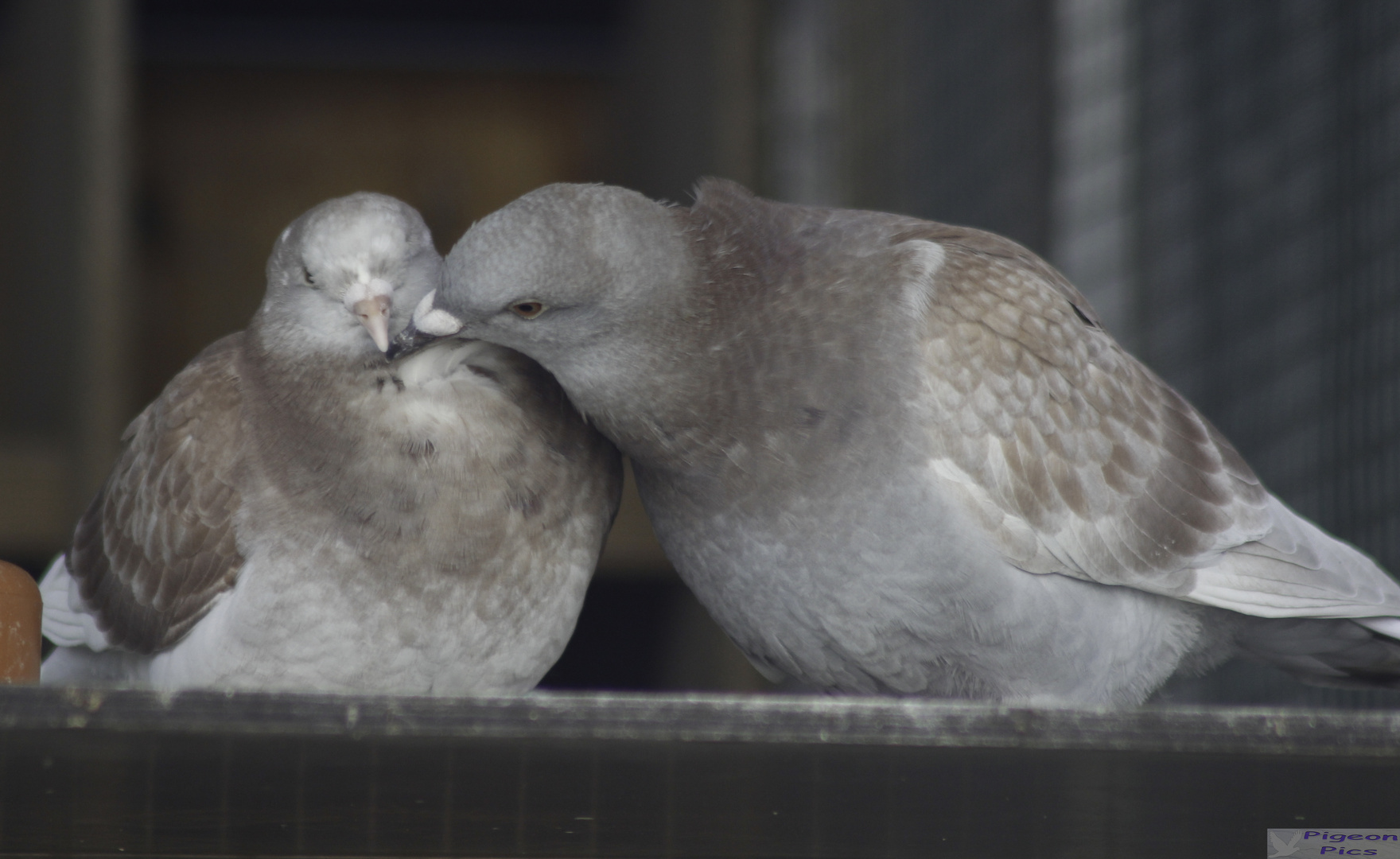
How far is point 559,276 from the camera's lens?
3.65 ft

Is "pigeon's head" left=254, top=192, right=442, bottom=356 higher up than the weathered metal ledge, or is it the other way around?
"pigeon's head" left=254, top=192, right=442, bottom=356

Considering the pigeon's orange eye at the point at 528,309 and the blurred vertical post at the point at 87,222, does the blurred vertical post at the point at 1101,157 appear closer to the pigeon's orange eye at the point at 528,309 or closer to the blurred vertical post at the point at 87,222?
the pigeon's orange eye at the point at 528,309

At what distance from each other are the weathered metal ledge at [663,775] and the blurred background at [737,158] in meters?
1.43

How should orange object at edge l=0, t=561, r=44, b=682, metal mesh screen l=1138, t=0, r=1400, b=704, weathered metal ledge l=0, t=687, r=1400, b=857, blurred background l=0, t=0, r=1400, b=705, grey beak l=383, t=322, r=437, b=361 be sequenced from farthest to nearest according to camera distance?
1. blurred background l=0, t=0, r=1400, b=705
2. metal mesh screen l=1138, t=0, r=1400, b=704
3. grey beak l=383, t=322, r=437, b=361
4. orange object at edge l=0, t=561, r=44, b=682
5. weathered metal ledge l=0, t=687, r=1400, b=857

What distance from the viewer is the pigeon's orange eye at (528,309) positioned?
1115 mm

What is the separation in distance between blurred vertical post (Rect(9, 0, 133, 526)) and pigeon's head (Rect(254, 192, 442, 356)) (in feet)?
4.34

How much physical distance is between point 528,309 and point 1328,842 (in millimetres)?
719

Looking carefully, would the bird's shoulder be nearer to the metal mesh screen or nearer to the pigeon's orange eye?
the pigeon's orange eye

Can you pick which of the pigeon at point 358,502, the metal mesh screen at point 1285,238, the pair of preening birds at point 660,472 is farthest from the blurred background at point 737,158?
the pigeon at point 358,502

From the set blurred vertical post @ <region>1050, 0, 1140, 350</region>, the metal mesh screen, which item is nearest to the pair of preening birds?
the metal mesh screen

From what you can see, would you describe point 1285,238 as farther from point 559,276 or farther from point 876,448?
point 559,276

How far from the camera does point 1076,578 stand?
1261mm

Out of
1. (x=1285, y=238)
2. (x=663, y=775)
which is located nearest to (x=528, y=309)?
(x=663, y=775)

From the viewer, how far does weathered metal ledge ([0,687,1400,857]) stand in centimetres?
78
